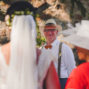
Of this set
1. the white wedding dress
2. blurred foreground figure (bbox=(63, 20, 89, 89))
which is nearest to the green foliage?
blurred foreground figure (bbox=(63, 20, 89, 89))

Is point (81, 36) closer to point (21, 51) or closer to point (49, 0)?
point (21, 51)

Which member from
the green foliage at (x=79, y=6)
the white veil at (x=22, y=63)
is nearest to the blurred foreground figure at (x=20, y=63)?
the white veil at (x=22, y=63)

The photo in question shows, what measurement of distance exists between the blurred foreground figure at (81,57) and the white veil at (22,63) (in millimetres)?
327

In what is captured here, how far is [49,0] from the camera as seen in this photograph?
9.09m

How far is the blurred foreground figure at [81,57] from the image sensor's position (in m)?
1.76

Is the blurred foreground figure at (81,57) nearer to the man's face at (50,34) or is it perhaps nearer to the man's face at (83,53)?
the man's face at (83,53)

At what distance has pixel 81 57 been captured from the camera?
2102mm

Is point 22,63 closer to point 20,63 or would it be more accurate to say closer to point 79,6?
point 20,63

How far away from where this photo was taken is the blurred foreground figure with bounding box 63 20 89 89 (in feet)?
5.77

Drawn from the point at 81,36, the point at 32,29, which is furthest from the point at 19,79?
the point at 81,36

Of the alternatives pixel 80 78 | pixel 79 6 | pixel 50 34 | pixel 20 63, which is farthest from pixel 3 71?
pixel 79 6

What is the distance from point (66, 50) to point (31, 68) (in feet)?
4.44

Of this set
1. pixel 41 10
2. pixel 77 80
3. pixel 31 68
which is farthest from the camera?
pixel 41 10

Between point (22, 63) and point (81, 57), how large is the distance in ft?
1.56
